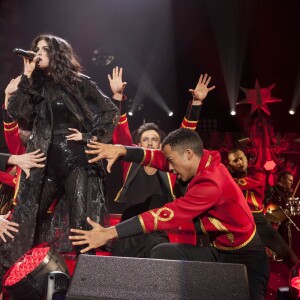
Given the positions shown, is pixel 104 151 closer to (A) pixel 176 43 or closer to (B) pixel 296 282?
(B) pixel 296 282

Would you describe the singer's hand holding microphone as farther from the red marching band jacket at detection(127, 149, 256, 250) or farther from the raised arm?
the raised arm

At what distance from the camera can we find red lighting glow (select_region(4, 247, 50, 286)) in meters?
2.37

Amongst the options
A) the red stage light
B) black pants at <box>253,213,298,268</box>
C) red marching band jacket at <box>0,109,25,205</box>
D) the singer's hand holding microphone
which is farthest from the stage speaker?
the red stage light

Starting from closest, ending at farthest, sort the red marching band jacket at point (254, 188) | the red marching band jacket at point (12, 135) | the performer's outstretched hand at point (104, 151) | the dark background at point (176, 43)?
the performer's outstretched hand at point (104, 151) < the red marching band jacket at point (12, 135) < the red marching band jacket at point (254, 188) < the dark background at point (176, 43)

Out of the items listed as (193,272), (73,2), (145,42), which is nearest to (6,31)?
(73,2)

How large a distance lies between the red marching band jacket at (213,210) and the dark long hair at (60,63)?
41.8 inches

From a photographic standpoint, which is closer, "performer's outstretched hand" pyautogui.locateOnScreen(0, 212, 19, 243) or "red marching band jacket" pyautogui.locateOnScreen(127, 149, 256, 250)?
"red marching band jacket" pyautogui.locateOnScreen(127, 149, 256, 250)

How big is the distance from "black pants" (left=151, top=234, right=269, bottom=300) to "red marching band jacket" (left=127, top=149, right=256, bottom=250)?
57 millimetres

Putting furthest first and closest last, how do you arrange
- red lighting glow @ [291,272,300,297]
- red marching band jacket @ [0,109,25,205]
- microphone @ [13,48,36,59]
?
red marching band jacket @ [0,109,25,205], microphone @ [13,48,36,59], red lighting glow @ [291,272,300,297]

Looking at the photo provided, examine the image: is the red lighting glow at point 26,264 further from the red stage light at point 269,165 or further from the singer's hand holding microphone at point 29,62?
the red stage light at point 269,165

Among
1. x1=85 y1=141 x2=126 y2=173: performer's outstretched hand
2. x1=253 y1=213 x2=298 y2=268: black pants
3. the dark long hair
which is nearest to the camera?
x1=85 y1=141 x2=126 y2=173: performer's outstretched hand

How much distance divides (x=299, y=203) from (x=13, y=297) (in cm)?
508

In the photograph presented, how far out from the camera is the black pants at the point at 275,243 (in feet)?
13.4

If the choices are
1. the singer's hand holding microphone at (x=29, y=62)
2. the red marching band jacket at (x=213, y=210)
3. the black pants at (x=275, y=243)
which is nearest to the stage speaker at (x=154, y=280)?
the red marching band jacket at (x=213, y=210)
